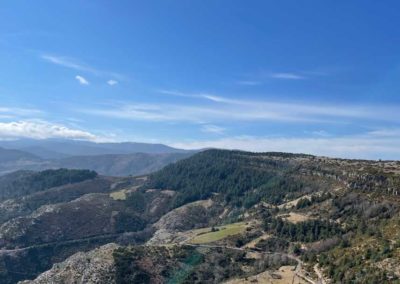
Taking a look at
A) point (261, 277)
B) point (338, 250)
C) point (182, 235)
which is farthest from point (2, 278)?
point (338, 250)

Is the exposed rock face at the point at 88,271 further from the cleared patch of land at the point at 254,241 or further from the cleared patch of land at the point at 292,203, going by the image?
the cleared patch of land at the point at 292,203

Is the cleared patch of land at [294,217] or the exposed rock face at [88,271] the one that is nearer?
the exposed rock face at [88,271]

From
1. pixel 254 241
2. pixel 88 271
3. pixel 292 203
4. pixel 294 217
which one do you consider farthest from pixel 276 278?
pixel 292 203

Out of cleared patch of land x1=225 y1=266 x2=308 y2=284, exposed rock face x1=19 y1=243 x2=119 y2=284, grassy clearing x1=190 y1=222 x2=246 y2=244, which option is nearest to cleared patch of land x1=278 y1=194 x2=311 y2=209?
grassy clearing x1=190 y1=222 x2=246 y2=244

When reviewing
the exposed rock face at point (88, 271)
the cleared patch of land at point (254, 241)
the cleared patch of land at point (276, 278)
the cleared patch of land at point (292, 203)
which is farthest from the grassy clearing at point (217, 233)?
the cleared patch of land at point (276, 278)

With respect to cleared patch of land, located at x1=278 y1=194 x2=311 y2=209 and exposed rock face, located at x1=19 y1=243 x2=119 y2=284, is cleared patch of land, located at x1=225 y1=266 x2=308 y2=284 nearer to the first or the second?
exposed rock face, located at x1=19 y1=243 x2=119 y2=284

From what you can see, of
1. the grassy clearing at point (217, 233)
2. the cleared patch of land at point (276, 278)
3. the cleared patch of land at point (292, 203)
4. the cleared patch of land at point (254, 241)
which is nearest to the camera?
the cleared patch of land at point (276, 278)
